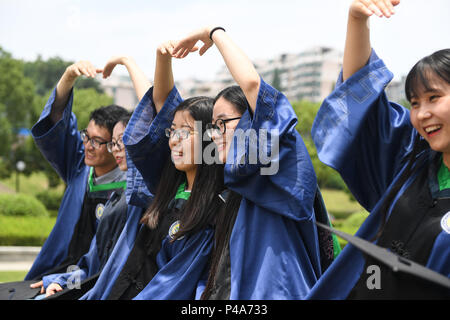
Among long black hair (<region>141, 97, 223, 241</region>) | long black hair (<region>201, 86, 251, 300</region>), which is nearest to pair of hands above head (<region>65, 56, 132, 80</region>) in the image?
long black hair (<region>141, 97, 223, 241</region>)

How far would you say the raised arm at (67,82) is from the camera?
3342 mm

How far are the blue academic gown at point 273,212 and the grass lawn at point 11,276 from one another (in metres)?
5.24

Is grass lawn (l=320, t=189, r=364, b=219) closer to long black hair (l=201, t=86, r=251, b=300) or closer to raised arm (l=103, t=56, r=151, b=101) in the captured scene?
raised arm (l=103, t=56, r=151, b=101)

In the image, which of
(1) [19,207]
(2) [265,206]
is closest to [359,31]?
(2) [265,206]

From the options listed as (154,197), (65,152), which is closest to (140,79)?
(154,197)

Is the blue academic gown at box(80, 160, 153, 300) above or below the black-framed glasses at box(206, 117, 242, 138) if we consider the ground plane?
below

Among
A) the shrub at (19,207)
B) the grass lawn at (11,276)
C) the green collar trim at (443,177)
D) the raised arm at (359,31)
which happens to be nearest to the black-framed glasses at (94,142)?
the raised arm at (359,31)

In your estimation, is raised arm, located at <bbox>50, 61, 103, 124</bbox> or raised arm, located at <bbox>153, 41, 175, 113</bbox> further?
raised arm, located at <bbox>50, 61, 103, 124</bbox>

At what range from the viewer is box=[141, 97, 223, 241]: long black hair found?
8.49ft

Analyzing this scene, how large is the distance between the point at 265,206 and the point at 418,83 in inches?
31.4

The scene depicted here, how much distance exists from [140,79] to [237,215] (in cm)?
127

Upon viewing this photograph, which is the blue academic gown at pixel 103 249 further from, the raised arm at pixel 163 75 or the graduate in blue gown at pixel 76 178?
the raised arm at pixel 163 75

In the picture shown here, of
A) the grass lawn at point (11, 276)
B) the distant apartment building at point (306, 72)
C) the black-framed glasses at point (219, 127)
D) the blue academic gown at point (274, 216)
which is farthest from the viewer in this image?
the distant apartment building at point (306, 72)

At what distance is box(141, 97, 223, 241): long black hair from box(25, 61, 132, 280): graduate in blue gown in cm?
102
